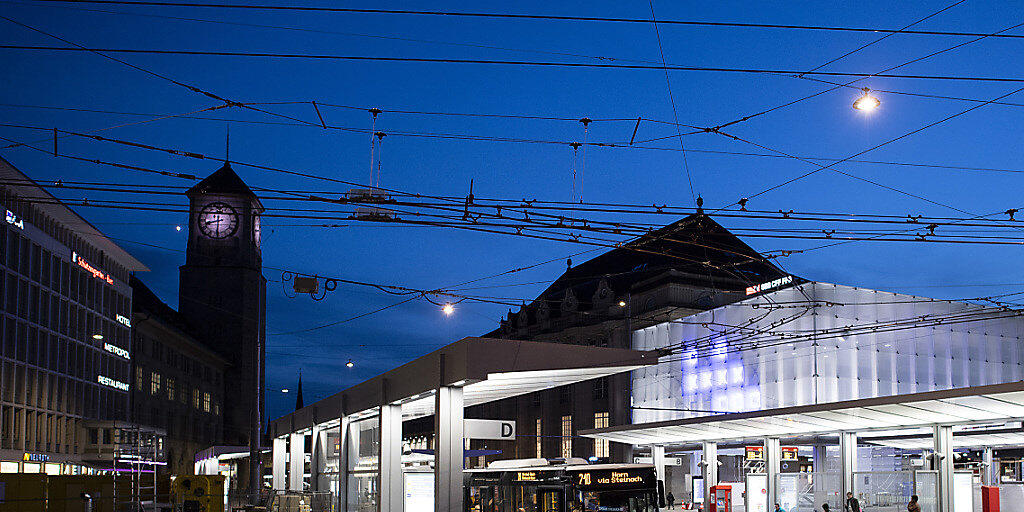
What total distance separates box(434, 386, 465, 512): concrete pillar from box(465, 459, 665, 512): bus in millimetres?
6196

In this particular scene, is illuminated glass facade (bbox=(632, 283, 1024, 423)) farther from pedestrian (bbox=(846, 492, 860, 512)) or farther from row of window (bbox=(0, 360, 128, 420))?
row of window (bbox=(0, 360, 128, 420))

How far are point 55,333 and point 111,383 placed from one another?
9590 mm

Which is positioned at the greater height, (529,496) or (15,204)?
(15,204)

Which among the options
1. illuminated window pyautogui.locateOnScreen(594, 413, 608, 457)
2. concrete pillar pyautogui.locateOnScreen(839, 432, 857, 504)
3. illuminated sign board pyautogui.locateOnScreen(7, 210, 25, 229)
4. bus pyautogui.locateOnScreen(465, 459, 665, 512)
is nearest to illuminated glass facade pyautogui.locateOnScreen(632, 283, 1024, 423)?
illuminated window pyautogui.locateOnScreen(594, 413, 608, 457)

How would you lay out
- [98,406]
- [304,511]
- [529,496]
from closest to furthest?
[529,496] → [304,511] → [98,406]

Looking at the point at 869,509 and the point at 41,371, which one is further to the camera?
the point at 41,371

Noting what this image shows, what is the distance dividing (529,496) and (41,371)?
25615 mm

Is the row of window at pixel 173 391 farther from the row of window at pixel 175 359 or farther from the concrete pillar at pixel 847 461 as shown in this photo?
the concrete pillar at pixel 847 461

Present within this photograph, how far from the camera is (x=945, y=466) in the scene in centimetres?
2884

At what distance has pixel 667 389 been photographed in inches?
2687

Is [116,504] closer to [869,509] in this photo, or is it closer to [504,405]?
[869,509]

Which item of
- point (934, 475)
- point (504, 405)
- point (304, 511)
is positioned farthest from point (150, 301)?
point (934, 475)

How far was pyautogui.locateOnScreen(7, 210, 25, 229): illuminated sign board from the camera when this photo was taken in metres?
41.0

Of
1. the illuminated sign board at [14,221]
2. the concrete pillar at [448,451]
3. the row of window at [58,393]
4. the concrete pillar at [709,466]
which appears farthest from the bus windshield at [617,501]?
the illuminated sign board at [14,221]
